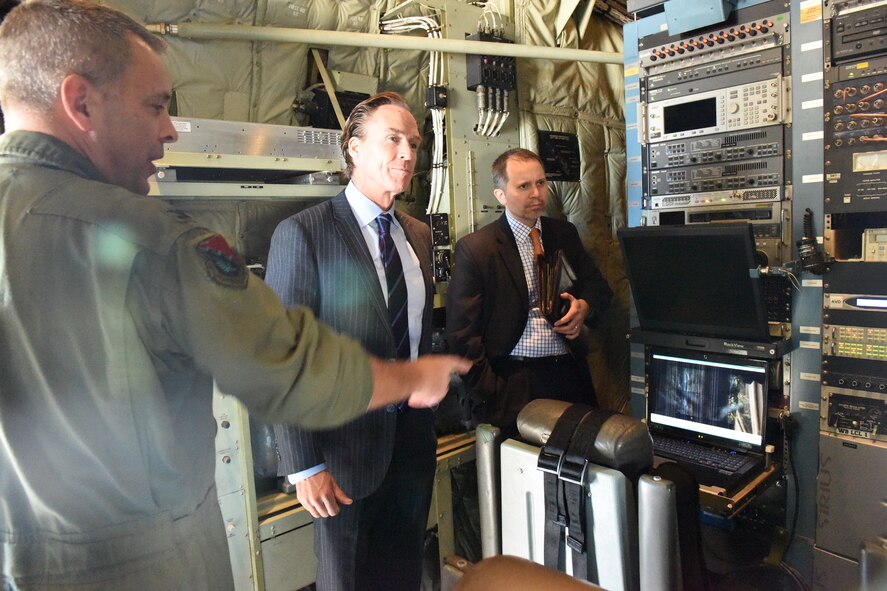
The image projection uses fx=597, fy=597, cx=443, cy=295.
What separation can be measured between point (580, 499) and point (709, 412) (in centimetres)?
150

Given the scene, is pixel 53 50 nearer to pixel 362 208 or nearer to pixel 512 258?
pixel 362 208

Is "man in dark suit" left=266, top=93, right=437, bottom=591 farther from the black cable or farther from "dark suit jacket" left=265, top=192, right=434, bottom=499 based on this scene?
the black cable

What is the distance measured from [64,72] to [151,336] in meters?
0.42

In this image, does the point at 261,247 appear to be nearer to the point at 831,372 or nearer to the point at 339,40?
the point at 339,40

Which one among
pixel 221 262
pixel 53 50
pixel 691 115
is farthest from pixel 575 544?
pixel 691 115

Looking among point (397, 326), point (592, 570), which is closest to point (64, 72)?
point (397, 326)

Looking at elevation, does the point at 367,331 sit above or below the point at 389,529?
above

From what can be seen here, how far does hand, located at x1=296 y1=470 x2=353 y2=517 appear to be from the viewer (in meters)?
1.71

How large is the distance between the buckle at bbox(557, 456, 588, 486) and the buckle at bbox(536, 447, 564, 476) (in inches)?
0.5

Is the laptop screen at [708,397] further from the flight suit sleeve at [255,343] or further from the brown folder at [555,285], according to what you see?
the flight suit sleeve at [255,343]

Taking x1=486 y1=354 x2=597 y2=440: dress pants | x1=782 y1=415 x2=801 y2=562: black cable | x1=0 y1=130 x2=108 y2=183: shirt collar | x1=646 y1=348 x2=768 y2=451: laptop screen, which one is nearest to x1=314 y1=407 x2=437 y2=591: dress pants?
x1=486 y1=354 x2=597 y2=440: dress pants

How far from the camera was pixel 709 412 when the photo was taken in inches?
105

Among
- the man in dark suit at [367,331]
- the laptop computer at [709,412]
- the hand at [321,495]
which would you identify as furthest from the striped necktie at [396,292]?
the laptop computer at [709,412]

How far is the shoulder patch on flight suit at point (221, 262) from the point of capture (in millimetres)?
898
